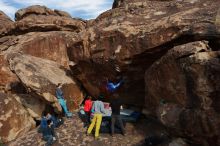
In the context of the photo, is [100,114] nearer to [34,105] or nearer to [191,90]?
[191,90]

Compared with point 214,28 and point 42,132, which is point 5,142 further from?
point 214,28

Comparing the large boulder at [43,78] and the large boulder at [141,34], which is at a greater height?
the large boulder at [141,34]

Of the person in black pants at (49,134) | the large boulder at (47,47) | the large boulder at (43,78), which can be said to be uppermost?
the large boulder at (47,47)

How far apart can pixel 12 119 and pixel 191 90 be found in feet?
31.3

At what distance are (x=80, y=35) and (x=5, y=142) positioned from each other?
6485 millimetres

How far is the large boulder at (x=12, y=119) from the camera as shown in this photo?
58.4 ft

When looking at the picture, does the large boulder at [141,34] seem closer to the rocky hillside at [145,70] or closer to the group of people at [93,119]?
the rocky hillside at [145,70]

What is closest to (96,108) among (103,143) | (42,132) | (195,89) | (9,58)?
(103,143)

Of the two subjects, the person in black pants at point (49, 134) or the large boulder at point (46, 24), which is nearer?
the person in black pants at point (49, 134)

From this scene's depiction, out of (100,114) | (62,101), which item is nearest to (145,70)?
(100,114)

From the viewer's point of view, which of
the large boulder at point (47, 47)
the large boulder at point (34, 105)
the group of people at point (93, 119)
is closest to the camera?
the group of people at point (93, 119)

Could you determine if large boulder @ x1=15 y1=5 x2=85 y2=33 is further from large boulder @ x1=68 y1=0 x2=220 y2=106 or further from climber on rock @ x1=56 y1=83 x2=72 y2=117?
climber on rock @ x1=56 y1=83 x2=72 y2=117

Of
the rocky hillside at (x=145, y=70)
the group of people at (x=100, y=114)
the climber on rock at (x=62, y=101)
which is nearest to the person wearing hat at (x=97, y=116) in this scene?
the group of people at (x=100, y=114)

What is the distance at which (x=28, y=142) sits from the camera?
1680cm
